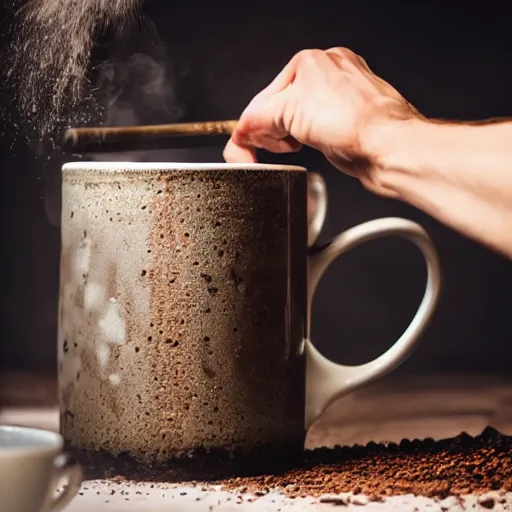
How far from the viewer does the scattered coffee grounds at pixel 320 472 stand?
71 cm

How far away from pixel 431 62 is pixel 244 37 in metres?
0.18

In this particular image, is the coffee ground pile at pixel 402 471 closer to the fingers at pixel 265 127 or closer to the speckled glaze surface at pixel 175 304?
the speckled glaze surface at pixel 175 304

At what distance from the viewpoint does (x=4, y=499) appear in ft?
1.88

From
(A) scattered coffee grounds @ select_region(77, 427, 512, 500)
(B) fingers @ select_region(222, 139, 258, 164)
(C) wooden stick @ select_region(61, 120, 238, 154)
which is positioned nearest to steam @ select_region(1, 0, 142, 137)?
(C) wooden stick @ select_region(61, 120, 238, 154)

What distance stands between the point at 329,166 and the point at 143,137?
197mm

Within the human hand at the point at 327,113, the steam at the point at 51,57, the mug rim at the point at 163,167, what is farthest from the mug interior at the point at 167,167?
the steam at the point at 51,57

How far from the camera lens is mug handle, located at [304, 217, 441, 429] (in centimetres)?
76

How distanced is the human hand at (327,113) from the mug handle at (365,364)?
0.35 ft

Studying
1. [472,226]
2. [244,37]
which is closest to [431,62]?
[244,37]

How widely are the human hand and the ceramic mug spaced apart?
34 cm

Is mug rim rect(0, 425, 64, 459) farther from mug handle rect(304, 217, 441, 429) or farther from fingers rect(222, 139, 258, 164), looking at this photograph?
fingers rect(222, 139, 258, 164)

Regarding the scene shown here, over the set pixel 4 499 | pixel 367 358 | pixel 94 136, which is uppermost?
pixel 94 136

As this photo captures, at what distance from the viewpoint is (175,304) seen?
699 mm

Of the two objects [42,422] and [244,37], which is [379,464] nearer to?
[42,422]
